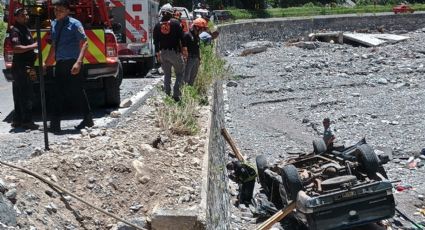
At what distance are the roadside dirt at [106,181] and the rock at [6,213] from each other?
0.23 ft

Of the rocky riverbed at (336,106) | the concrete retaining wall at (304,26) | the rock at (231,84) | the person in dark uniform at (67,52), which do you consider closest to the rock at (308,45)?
the concrete retaining wall at (304,26)

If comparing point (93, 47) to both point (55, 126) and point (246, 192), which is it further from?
point (246, 192)

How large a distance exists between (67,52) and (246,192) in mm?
3346

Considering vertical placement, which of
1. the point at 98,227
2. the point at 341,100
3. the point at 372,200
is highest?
the point at 98,227

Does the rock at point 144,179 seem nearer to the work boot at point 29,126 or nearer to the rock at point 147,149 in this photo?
the rock at point 147,149

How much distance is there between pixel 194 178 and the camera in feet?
19.3

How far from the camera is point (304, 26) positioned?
46688mm

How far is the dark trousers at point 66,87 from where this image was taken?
28.7 ft

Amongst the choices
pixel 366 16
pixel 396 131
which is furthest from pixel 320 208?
pixel 366 16

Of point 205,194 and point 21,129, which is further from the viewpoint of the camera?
point 21,129

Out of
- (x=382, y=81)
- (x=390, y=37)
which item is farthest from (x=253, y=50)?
(x=382, y=81)

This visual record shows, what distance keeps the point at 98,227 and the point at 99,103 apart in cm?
709

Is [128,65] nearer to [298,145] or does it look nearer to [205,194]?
[298,145]

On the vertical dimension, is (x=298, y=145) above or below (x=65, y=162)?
below
